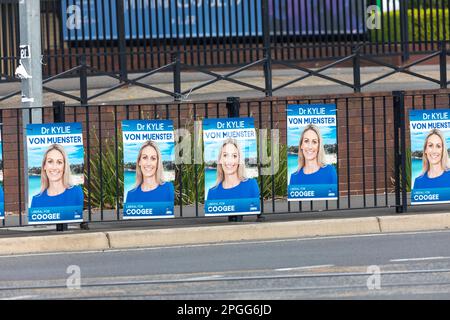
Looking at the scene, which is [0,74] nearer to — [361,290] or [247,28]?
[247,28]

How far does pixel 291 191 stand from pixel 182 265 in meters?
2.77

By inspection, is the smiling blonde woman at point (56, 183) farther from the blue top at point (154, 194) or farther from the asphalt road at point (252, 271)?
the asphalt road at point (252, 271)

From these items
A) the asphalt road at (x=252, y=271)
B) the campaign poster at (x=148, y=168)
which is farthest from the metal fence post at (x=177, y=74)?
the asphalt road at (x=252, y=271)

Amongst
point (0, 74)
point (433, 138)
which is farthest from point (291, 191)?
point (0, 74)

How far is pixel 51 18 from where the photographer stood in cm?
2023

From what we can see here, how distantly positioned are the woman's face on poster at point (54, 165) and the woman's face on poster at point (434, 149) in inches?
167

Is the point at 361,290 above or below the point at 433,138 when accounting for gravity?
below

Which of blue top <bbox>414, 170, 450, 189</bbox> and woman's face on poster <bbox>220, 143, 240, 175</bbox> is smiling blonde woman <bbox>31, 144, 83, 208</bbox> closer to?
woman's face on poster <bbox>220, 143, 240, 175</bbox>

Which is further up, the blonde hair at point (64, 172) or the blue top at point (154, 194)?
the blonde hair at point (64, 172)

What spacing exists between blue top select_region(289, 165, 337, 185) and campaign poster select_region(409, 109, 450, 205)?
1019 millimetres

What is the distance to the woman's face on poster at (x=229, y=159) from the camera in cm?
1437

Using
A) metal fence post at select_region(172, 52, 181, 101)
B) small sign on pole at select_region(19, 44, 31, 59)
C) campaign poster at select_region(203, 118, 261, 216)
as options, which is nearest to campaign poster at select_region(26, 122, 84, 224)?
small sign on pole at select_region(19, 44, 31, 59)

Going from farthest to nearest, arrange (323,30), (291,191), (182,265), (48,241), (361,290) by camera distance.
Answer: (323,30), (291,191), (48,241), (182,265), (361,290)

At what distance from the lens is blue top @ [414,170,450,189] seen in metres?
15.1
